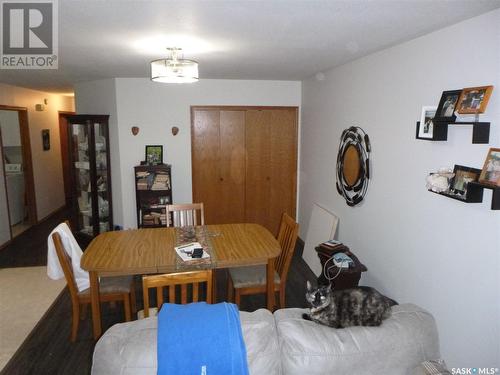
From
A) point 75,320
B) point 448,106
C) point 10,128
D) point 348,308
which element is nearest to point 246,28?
point 448,106

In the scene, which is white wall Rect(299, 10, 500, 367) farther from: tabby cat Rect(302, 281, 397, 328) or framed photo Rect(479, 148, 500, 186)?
tabby cat Rect(302, 281, 397, 328)

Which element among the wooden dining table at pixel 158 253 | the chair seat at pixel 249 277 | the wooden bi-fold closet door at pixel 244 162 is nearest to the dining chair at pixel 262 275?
the chair seat at pixel 249 277

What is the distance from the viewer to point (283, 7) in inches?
77.0

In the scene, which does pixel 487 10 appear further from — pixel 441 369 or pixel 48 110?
pixel 48 110

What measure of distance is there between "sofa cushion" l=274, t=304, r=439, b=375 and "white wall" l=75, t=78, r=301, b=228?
3.82 metres

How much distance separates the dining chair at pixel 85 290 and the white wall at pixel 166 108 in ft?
7.43

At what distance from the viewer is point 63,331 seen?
3.13 metres

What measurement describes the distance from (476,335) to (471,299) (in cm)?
21

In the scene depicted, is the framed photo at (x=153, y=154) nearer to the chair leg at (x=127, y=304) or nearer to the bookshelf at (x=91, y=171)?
the bookshelf at (x=91, y=171)

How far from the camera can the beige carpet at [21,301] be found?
118 inches

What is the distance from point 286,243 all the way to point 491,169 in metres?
1.76

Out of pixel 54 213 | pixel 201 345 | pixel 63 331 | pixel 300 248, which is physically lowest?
pixel 63 331

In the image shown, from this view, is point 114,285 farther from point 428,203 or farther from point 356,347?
point 428,203

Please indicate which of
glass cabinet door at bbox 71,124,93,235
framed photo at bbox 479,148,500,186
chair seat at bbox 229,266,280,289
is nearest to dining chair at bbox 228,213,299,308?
chair seat at bbox 229,266,280,289
